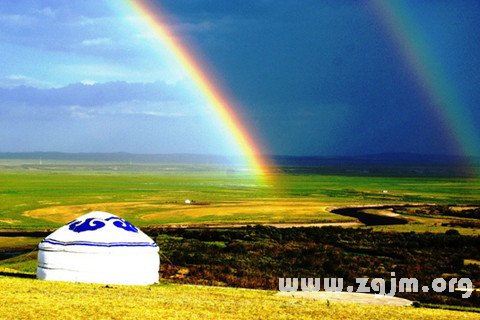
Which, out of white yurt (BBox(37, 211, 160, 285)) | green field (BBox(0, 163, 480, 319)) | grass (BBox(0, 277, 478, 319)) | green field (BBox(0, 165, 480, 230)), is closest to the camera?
grass (BBox(0, 277, 478, 319))

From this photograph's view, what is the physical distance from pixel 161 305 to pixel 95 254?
230 inches

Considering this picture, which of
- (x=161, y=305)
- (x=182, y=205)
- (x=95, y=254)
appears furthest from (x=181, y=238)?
(x=182, y=205)

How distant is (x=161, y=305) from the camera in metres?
19.8

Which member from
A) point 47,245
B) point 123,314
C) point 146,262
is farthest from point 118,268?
point 123,314

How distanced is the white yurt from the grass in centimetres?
102

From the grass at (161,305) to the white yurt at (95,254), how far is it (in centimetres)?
102

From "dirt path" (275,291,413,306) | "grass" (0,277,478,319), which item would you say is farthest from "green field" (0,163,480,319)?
"dirt path" (275,291,413,306)

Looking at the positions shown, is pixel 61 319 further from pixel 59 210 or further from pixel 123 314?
pixel 59 210

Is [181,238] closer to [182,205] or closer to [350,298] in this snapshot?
[350,298]

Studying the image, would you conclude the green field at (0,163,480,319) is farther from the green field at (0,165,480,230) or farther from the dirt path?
the dirt path

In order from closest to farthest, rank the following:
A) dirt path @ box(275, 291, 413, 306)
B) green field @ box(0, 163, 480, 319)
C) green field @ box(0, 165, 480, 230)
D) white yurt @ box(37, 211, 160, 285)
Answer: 1. green field @ box(0, 163, 480, 319)
2. dirt path @ box(275, 291, 413, 306)
3. white yurt @ box(37, 211, 160, 285)
4. green field @ box(0, 165, 480, 230)

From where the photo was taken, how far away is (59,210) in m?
72.1

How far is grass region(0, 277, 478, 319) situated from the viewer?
1792 cm

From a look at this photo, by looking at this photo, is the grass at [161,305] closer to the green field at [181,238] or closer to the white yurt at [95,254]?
the green field at [181,238]
